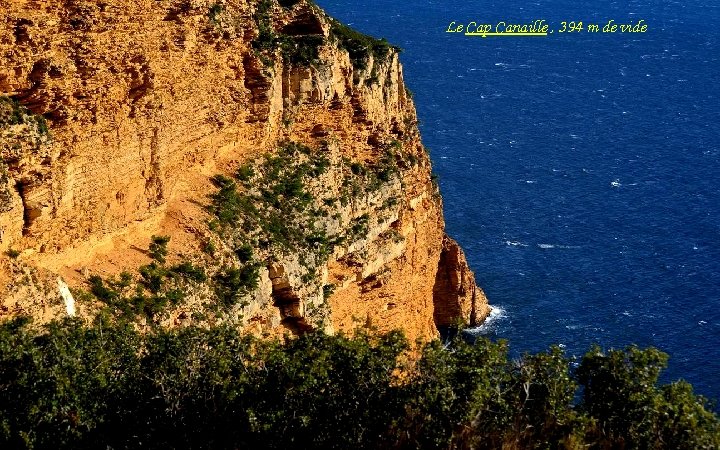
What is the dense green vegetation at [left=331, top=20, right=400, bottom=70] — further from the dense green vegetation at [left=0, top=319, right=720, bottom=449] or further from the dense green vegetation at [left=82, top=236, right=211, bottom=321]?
the dense green vegetation at [left=0, top=319, right=720, bottom=449]

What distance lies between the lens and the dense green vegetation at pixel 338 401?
4009 centimetres

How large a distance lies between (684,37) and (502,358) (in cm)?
17108

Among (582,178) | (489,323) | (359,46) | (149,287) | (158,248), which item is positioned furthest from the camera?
(582,178)

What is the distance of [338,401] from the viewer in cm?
4238

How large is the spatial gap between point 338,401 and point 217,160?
89.4 feet

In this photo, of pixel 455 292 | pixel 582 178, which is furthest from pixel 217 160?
pixel 582 178

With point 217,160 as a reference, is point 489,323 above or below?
below

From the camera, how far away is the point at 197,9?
6031cm

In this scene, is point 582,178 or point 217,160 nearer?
point 217,160

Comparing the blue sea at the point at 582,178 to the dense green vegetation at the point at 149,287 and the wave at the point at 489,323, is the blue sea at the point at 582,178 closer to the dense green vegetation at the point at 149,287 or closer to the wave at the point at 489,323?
the wave at the point at 489,323

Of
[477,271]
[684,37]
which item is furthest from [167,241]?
[684,37]

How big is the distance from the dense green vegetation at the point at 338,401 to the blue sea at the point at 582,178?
4754 cm

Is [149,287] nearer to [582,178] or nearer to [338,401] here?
[338,401]

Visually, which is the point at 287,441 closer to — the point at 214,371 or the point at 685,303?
the point at 214,371
